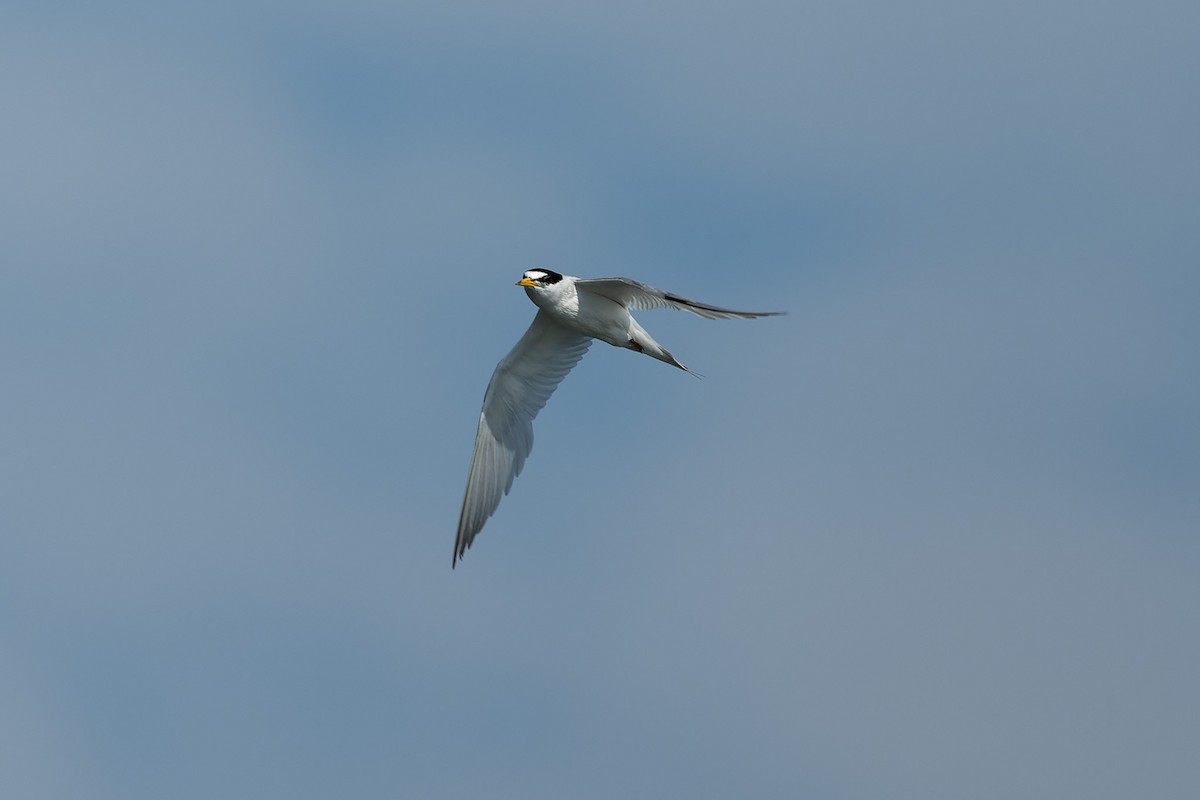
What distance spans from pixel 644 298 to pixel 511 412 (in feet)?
15.3

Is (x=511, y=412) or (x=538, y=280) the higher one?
(x=538, y=280)

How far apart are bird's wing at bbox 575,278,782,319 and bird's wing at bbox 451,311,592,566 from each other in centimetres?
248

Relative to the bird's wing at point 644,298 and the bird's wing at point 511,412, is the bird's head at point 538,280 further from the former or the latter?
the bird's wing at point 511,412

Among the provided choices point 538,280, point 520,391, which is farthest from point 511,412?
point 538,280

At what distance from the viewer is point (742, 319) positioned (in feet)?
59.6

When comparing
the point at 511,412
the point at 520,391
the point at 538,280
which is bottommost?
the point at 511,412

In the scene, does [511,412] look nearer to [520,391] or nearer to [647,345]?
[520,391]

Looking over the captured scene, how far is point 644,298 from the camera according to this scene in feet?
63.4

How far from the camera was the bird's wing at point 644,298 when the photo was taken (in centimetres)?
1831

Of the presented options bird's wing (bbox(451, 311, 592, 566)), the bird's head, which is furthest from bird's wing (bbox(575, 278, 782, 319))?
bird's wing (bbox(451, 311, 592, 566))

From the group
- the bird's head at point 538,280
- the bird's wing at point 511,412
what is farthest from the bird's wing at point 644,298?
the bird's wing at point 511,412

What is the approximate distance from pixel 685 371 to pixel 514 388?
3.75 m

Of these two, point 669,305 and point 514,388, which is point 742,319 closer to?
point 669,305

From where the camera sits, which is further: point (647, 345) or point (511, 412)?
point (511, 412)
